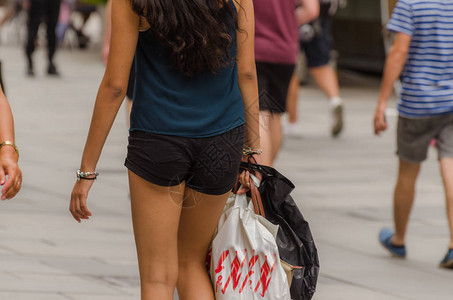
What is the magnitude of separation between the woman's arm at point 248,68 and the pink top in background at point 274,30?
2.59 metres

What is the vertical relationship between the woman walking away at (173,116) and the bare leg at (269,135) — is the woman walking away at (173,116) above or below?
above

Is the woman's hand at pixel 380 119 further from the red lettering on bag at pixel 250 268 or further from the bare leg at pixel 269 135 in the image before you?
the red lettering on bag at pixel 250 268

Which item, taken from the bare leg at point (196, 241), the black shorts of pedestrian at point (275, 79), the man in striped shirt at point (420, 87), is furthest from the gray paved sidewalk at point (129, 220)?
the bare leg at point (196, 241)

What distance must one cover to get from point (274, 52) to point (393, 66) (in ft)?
2.85

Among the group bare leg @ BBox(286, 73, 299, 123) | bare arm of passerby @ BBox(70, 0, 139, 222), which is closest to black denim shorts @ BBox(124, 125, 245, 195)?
bare arm of passerby @ BBox(70, 0, 139, 222)

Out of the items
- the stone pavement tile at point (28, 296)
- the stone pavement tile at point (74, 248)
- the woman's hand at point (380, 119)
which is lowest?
the stone pavement tile at point (74, 248)

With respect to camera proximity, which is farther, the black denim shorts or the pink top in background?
the pink top in background

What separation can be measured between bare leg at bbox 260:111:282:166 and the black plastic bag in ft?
6.03

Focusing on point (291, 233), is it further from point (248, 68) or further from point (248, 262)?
point (248, 68)

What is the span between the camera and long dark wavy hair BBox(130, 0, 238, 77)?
317 centimetres

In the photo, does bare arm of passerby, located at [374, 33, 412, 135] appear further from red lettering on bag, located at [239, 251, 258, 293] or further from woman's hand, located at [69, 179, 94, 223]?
woman's hand, located at [69, 179, 94, 223]

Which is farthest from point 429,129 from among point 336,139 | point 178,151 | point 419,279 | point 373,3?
point 373,3

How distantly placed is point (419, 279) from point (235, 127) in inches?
97.6

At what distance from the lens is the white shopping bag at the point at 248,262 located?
345 cm
